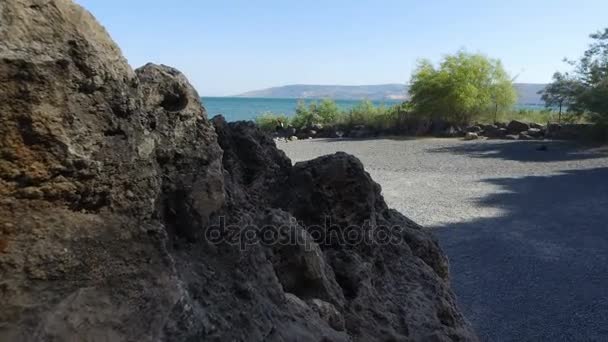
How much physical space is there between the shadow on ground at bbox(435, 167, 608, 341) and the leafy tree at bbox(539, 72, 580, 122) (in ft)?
43.2

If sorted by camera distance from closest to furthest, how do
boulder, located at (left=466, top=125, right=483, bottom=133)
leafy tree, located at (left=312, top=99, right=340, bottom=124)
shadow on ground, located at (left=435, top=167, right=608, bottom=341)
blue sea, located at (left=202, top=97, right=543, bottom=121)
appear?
shadow on ground, located at (left=435, top=167, right=608, bottom=341)
boulder, located at (left=466, top=125, right=483, bottom=133)
leafy tree, located at (left=312, top=99, right=340, bottom=124)
blue sea, located at (left=202, top=97, right=543, bottom=121)

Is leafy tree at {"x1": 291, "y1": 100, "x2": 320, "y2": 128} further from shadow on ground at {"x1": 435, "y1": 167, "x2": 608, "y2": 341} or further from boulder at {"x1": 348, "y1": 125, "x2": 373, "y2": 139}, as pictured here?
shadow on ground at {"x1": 435, "y1": 167, "x2": 608, "y2": 341}

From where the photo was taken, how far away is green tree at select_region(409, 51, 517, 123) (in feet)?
80.3

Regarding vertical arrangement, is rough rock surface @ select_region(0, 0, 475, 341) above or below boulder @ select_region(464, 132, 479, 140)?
above

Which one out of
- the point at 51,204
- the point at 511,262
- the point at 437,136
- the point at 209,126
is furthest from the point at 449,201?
the point at 437,136

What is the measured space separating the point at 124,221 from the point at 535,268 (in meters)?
5.45

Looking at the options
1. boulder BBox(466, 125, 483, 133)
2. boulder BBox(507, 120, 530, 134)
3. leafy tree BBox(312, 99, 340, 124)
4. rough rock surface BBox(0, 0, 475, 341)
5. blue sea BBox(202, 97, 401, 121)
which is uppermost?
rough rock surface BBox(0, 0, 475, 341)

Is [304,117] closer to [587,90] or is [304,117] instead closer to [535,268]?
[587,90]

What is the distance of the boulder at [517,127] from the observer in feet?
73.4

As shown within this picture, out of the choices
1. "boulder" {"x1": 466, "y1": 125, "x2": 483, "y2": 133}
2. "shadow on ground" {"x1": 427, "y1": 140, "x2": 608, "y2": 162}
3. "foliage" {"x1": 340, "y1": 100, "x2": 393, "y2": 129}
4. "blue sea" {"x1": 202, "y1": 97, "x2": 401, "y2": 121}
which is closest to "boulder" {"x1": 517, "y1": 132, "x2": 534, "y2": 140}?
"shadow on ground" {"x1": 427, "y1": 140, "x2": 608, "y2": 162}

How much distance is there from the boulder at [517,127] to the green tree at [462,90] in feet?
7.20

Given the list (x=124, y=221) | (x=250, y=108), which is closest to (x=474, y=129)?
(x=124, y=221)

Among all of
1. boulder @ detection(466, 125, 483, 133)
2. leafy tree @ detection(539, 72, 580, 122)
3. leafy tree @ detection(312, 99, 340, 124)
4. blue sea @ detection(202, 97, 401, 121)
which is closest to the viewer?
leafy tree @ detection(539, 72, 580, 122)

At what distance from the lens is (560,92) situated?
21.9 meters
